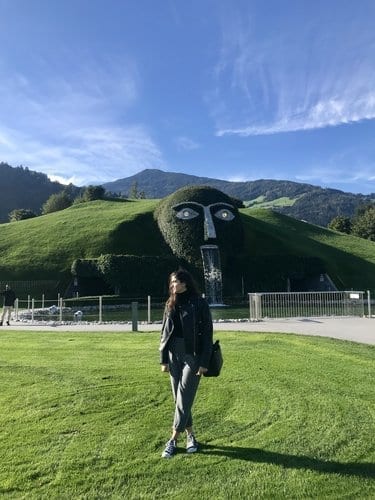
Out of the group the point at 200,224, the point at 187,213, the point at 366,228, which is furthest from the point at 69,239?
the point at 366,228

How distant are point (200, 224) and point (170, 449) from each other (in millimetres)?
35429

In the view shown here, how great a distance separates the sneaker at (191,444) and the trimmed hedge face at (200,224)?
34.4m

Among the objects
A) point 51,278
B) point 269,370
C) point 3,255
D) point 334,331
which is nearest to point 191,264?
point 51,278

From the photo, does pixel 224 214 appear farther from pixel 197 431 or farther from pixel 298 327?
pixel 197 431

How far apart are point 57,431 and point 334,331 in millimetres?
12112

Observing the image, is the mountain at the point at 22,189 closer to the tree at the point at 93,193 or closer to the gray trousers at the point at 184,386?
the tree at the point at 93,193

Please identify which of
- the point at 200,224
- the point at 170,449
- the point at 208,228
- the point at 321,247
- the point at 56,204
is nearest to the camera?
the point at 170,449

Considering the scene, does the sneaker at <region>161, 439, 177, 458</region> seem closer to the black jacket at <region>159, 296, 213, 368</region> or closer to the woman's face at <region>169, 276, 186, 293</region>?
the black jacket at <region>159, 296, 213, 368</region>

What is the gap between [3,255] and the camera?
42.8m

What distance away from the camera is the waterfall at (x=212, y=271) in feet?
125

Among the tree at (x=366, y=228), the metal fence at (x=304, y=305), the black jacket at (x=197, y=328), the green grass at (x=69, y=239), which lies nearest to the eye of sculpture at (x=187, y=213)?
the green grass at (x=69, y=239)

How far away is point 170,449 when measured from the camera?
4609mm

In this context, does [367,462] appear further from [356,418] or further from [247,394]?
[247,394]

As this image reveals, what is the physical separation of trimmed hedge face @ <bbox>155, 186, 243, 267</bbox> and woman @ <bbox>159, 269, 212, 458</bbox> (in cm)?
3420
